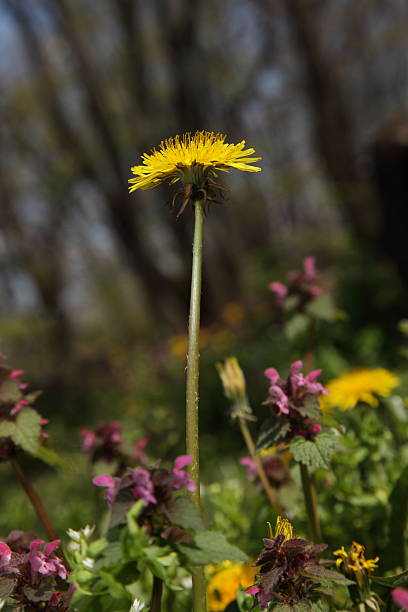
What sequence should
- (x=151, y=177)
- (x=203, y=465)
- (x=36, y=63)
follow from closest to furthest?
(x=151, y=177) → (x=203, y=465) → (x=36, y=63)

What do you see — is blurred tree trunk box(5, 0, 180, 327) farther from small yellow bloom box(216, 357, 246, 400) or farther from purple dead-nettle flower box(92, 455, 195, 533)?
purple dead-nettle flower box(92, 455, 195, 533)

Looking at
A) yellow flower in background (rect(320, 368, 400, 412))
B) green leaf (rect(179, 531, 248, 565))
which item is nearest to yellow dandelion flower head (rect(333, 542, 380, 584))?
green leaf (rect(179, 531, 248, 565))

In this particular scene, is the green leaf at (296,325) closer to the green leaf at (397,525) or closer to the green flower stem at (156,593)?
the green leaf at (397,525)

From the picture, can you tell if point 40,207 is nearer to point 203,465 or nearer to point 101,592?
point 203,465

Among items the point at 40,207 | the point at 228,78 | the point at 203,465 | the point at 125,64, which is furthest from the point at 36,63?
the point at 203,465

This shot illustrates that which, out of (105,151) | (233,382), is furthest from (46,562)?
(105,151)

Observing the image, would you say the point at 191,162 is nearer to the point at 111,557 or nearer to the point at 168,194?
the point at 111,557

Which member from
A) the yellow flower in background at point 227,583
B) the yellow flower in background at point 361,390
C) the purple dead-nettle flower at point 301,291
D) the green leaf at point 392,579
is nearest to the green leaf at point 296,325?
the purple dead-nettle flower at point 301,291
